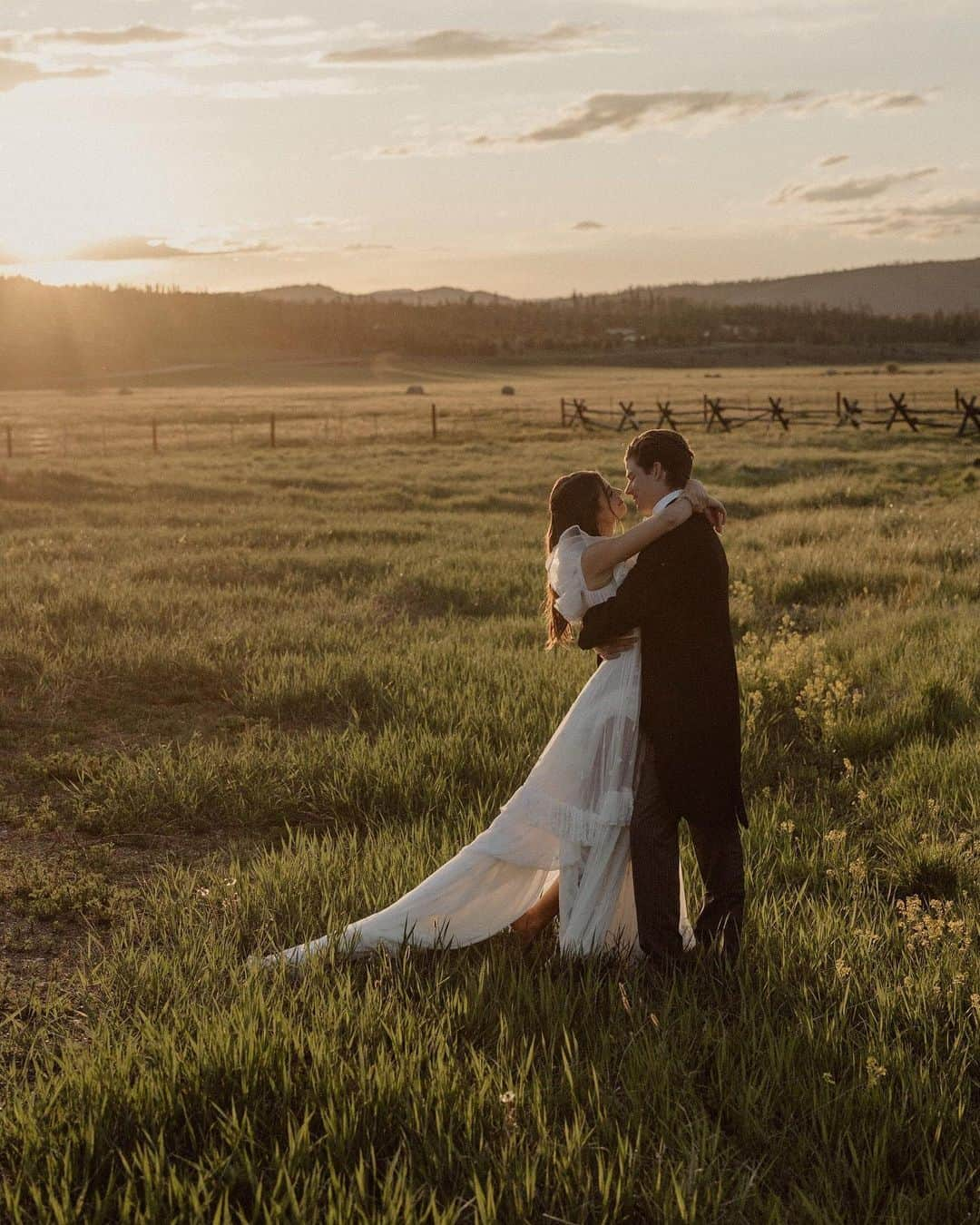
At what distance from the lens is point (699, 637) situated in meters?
4.19

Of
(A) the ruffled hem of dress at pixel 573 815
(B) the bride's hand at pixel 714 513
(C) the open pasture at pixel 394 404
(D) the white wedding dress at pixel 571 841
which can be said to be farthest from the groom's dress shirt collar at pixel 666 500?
(C) the open pasture at pixel 394 404

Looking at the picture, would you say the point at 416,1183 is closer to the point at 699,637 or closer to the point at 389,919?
the point at 389,919

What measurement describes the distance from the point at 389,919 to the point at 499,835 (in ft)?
1.77

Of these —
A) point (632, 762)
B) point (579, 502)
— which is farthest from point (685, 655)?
point (579, 502)

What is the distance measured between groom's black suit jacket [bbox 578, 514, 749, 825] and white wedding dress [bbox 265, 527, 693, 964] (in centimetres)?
12

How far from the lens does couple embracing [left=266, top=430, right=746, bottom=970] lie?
4.16 metres

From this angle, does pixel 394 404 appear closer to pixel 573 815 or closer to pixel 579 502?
pixel 579 502

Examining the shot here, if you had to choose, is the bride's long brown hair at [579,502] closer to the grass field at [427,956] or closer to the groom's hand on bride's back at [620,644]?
the groom's hand on bride's back at [620,644]

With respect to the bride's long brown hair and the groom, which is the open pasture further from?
the groom

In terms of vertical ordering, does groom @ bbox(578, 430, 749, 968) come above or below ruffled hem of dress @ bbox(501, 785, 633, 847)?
above

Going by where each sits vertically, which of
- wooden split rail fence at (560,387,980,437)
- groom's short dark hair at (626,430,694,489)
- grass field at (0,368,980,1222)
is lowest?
grass field at (0,368,980,1222)

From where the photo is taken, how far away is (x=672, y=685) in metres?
4.20

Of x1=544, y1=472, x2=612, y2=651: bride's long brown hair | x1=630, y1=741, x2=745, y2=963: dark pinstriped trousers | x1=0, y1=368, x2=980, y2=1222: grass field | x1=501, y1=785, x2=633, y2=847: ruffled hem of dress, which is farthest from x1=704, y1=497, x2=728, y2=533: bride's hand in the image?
x1=0, y1=368, x2=980, y2=1222: grass field

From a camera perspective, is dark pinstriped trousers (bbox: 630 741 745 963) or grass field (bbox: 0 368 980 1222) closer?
grass field (bbox: 0 368 980 1222)
